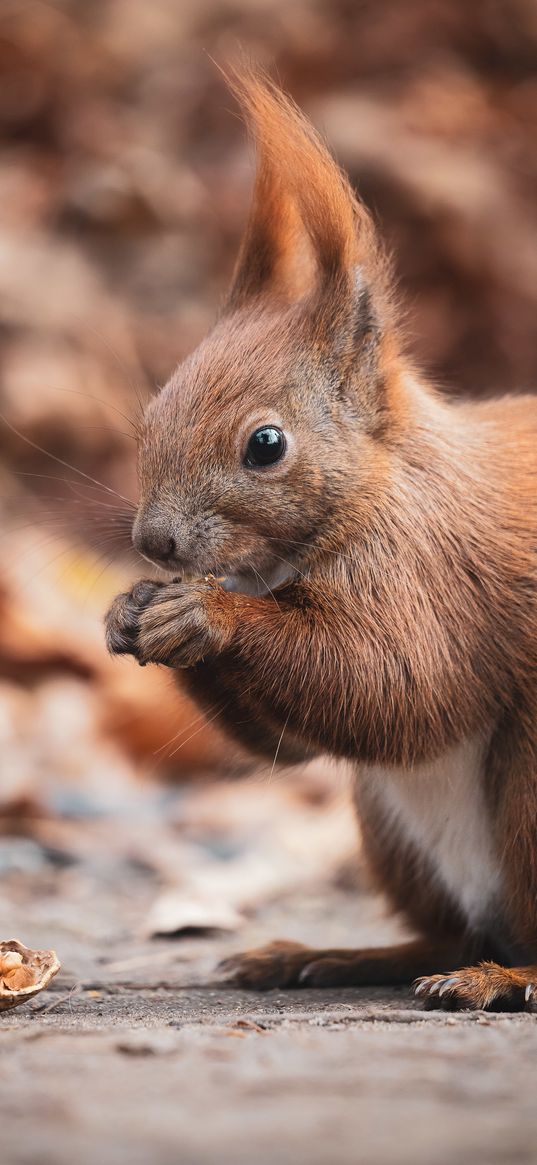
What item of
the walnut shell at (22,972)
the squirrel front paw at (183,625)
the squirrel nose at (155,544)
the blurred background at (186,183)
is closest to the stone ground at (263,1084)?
the walnut shell at (22,972)

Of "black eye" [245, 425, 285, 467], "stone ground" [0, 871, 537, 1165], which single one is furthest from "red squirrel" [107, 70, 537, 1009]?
"stone ground" [0, 871, 537, 1165]

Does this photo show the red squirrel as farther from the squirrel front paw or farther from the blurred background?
the blurred background

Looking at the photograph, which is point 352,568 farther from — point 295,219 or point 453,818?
point 295,219

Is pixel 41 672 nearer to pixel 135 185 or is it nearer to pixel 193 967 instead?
pixel 193 967

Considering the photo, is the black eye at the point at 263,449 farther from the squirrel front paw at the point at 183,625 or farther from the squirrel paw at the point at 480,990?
the squirrel paw at the point at 480,990

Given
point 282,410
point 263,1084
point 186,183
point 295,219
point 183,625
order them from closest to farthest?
point 263,1084 → point 183,625 → point 282,410 → point 295,219 → point 186,183

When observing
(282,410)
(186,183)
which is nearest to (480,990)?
(282,410)

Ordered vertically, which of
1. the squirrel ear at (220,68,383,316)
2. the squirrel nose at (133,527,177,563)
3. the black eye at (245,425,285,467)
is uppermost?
the squirrel ear at (220,68,383,316)
